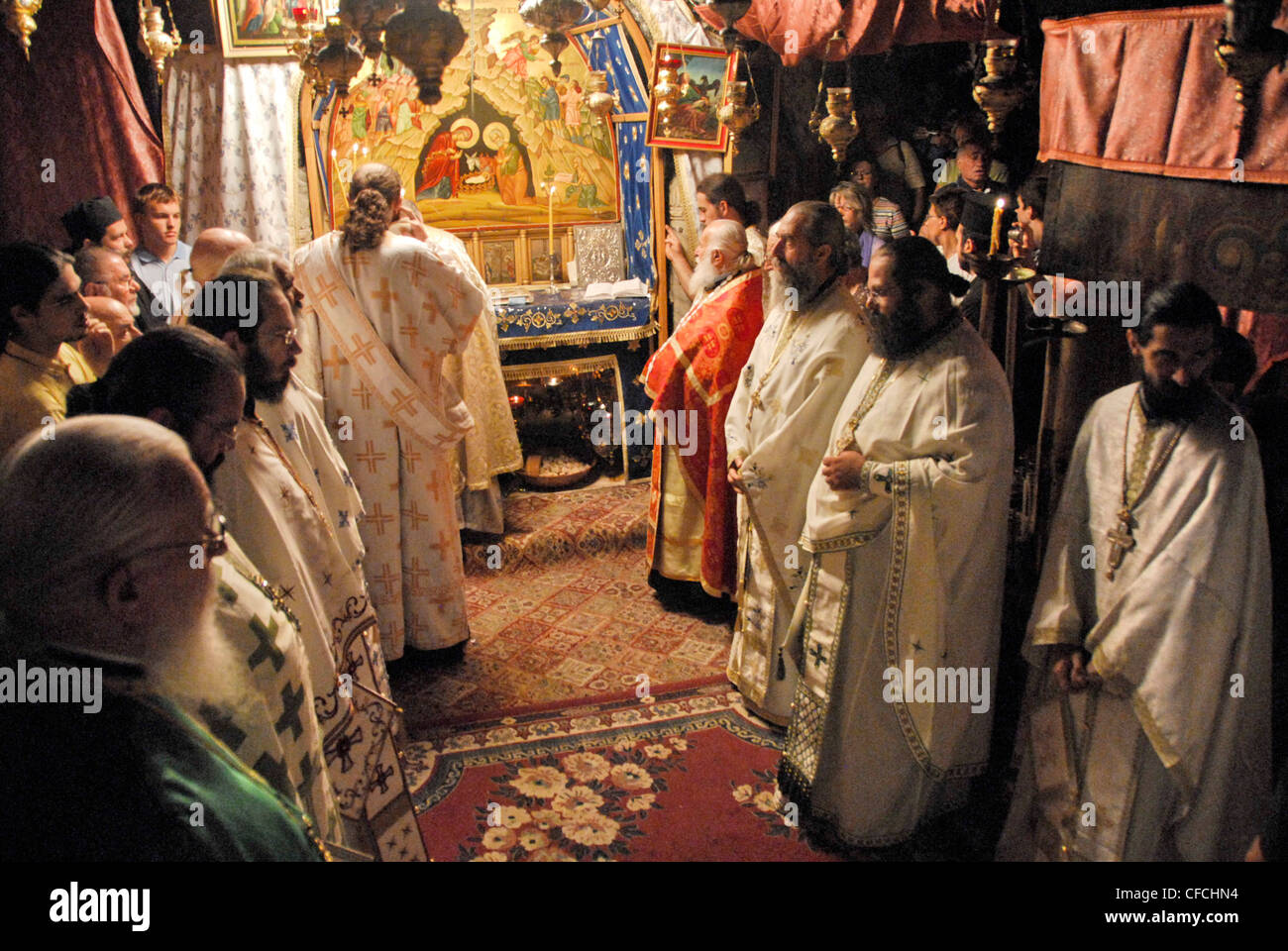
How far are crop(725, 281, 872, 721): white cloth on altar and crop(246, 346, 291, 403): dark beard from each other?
1.92 m

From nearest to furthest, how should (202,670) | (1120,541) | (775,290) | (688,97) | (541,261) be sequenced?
(202,670)
(1120,541)
(775,290)
(688,97)
(541,261)

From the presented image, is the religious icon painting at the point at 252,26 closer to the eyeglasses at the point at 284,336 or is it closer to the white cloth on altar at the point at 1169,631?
the eyeglasses at the point at 284,336

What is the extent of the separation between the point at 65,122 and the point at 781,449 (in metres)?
4.33

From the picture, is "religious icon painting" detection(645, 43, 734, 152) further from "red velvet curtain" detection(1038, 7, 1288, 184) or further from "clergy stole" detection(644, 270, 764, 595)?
"red velvet curtain" detection(1038, 7, 1288, 184)

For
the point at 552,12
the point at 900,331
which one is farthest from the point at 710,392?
the point at 552,12

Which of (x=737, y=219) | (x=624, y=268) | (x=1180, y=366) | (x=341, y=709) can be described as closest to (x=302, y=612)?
(x=341, y=709)

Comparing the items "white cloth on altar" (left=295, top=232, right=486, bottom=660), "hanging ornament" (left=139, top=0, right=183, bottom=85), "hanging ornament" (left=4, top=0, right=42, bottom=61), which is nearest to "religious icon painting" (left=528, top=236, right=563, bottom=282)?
"hanging ornament" (left=139, top=0, right=183, bottom=85)

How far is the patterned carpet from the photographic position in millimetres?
4410

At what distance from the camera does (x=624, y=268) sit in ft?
27.7

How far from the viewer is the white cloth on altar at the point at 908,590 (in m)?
2.92

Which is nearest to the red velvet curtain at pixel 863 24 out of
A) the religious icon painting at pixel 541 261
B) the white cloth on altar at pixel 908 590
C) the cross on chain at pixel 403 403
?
the white cloth on altar at pixel 908 590

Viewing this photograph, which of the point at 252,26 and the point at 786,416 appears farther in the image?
the point at 252,26

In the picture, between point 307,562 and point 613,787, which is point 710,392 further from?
point 307,562

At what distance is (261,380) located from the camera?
9.00 feet
